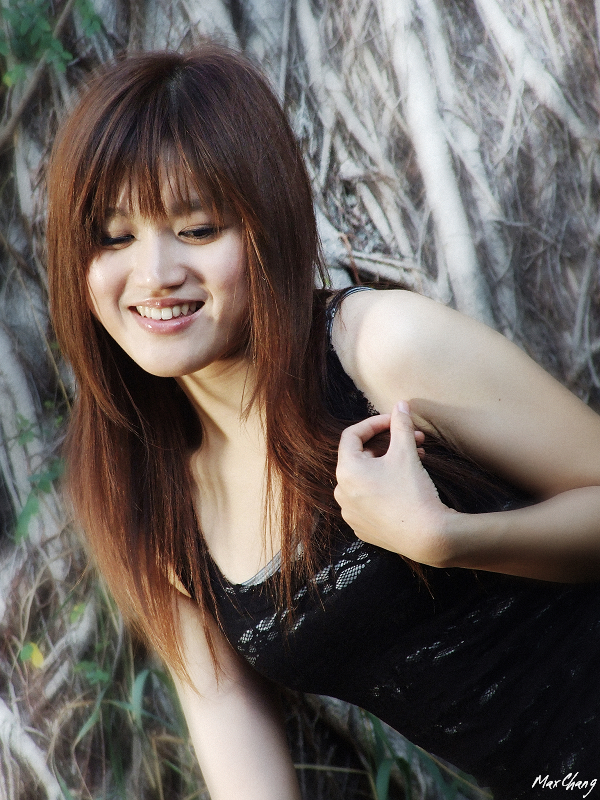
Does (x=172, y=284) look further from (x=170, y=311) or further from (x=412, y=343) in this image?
(x=412, y=343)

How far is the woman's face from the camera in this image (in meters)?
1.16

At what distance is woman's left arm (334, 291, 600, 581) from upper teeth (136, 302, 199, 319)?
270mm

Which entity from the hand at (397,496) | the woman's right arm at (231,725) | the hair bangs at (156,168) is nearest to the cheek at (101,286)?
the hair bangs at (156,168)

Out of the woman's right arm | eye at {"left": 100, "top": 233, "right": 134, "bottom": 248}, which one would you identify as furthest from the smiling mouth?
the woman's right arm

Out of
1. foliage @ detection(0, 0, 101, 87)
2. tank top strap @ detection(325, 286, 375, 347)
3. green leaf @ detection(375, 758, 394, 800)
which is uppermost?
foliage @ detection(0, 0, 101, 87)

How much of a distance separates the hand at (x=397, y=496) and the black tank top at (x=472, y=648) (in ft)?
0.37

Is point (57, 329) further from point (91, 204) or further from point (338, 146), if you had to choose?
point (338, 146)

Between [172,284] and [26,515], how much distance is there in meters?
1.15

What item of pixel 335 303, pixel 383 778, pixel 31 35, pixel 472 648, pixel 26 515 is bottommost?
pixel 383 778

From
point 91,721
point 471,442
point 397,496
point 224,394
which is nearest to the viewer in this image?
point 397,496

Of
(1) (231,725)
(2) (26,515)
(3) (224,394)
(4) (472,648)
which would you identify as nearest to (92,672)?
(2) (26,515)

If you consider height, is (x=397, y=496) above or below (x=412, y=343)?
below

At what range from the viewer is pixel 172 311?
1188 millimetres

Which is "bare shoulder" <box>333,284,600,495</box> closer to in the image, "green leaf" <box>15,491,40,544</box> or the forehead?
the forehead
